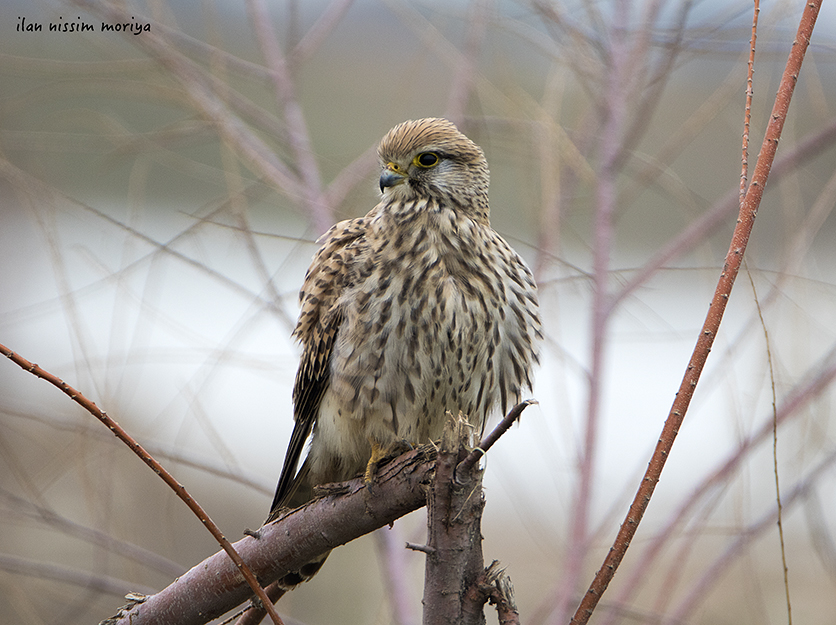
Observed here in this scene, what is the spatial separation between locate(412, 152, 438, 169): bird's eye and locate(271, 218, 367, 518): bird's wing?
0.23 m

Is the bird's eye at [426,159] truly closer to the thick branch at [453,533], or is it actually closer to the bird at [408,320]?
the bird at [408,320]

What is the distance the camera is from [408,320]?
7.15ft

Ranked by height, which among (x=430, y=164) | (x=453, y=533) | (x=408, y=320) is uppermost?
(x=430, y=164)

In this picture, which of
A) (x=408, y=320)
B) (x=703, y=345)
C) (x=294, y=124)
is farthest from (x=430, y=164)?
(x=703, y=345)

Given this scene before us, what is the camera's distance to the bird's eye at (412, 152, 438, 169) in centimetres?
239

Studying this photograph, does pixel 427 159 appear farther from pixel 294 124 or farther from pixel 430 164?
pixel 294 124

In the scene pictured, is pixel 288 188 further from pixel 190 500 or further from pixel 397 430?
pixel 190 500

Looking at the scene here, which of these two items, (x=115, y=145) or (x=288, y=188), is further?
(x=115, y=145)

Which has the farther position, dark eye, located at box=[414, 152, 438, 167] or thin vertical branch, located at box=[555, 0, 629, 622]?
dark eye, located at box=[414, 152, 438, 167]

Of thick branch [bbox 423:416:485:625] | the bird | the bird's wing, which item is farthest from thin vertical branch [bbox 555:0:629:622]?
the bird's wing

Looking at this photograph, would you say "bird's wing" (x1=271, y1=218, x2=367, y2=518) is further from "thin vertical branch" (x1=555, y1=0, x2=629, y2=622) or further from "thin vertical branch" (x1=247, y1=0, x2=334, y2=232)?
"thin vertical branch" (x1=555, y1=0, x2=629, y2=622)

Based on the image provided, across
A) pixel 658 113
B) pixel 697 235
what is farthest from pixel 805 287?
pixel 658 113

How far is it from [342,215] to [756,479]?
1.71 metres

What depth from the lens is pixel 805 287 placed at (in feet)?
7.78
